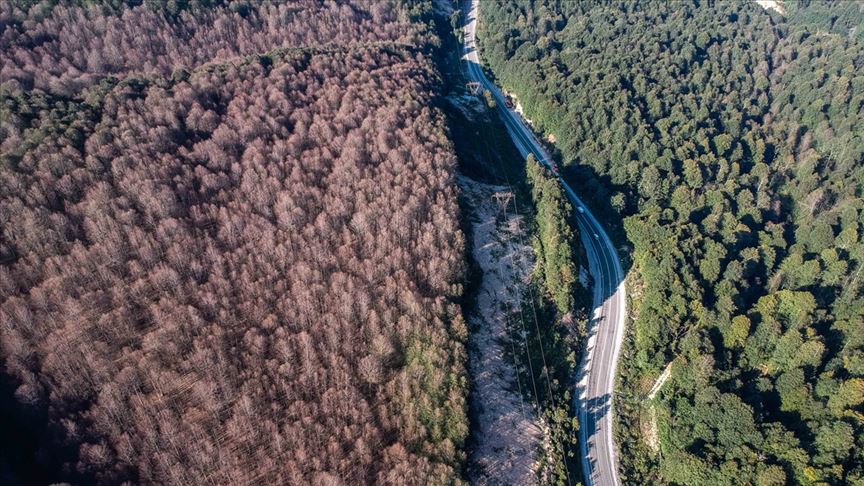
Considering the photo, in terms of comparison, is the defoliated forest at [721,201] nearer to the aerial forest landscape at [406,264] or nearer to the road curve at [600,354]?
the aerial forest landscape at [406,264]

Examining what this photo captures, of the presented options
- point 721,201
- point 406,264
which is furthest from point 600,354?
point 721,201

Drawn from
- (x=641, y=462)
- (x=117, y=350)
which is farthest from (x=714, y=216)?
(x=117, y=350)

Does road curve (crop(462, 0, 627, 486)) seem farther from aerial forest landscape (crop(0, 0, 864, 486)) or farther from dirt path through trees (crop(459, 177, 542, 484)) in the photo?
dirt path through trees (crop(459, 177, 542, 484))

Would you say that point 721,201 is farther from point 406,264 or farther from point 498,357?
point 406,264

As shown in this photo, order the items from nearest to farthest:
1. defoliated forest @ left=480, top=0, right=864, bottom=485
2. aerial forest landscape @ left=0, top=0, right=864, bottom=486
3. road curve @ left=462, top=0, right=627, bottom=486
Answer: aerial forest landscape @ left=0, top=0, right=864, bottom=486
defoliated forest @ left=480, top=0, right=864, bottom=485
road curve @ left=462, top=0, right=627, bottom=486

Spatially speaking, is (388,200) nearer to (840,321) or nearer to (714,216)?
(714,216)

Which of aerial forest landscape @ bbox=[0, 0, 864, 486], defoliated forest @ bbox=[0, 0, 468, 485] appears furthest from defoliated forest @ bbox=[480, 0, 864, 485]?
defoliated forest @ bbox=[0, 0, 468, 485]
